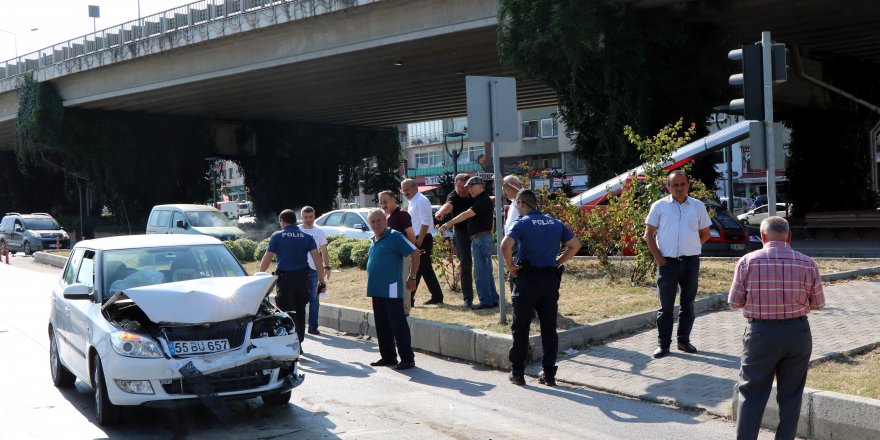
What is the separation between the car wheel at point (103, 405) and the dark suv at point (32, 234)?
33217 millimetres

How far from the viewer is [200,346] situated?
6.72 m

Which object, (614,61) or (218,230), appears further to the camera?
(218,230)

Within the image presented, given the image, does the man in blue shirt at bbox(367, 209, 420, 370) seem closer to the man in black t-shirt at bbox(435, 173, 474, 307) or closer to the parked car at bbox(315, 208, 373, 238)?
the man in black t-shirt at bbox(435, 173, 474, 307)

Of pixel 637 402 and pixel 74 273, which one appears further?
pixel 74 273

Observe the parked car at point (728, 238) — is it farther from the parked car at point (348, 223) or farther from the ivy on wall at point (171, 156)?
the ivy on wall at point (171, 156)

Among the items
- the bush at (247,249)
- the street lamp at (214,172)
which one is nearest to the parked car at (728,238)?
the bush at (247,249)

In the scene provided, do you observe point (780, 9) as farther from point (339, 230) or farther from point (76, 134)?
point (76, 134)

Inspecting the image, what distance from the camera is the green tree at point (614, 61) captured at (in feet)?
74.4

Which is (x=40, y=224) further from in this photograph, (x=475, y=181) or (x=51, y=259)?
(x=475, y=181)

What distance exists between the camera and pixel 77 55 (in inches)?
1489

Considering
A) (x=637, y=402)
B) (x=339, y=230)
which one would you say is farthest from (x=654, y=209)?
(x=339, y=230)

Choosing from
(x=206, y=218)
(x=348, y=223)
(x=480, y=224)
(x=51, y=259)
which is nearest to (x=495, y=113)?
(x=480, y=224)

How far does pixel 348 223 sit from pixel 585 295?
1179 centimetres

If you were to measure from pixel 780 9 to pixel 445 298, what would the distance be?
53.8 ft
